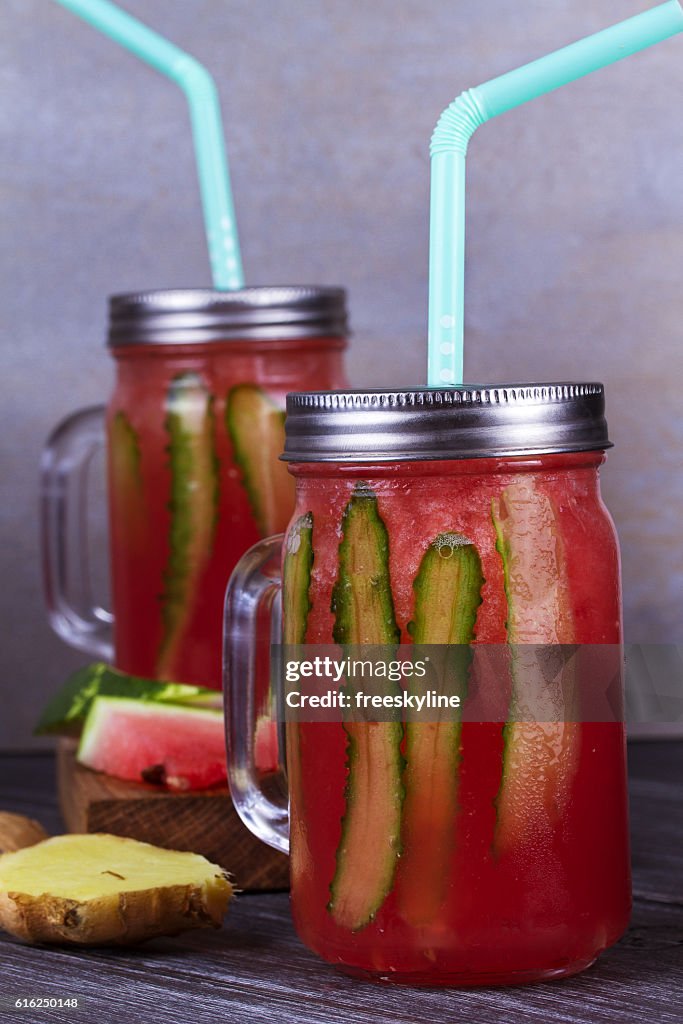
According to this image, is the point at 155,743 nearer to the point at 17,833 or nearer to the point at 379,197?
the point at 17,833

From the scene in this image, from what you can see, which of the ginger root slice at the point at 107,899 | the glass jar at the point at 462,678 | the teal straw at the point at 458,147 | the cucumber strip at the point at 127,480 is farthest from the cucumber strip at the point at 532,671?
the cucumber strip at the point at 127,480

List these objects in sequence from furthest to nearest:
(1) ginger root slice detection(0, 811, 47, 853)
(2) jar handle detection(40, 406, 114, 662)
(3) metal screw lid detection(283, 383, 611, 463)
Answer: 1. (2) jar handle detection(40, 406, 114, 662)
2. (1) ginger root slice detection(0, 811, 47, 853)
3. (3) metal screw lid detection(283, 383, 611, 463)

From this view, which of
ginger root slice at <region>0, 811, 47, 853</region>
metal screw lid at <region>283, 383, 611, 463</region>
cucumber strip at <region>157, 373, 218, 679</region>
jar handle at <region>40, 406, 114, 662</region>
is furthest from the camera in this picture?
jar handle at <region>40, 406, 114, 662</region>

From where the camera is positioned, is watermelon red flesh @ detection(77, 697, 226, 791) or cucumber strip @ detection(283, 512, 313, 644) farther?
watermelon red flesh @ detection(77, 697, 226, 791)

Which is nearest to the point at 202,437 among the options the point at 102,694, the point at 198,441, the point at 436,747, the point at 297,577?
the point at 198,441

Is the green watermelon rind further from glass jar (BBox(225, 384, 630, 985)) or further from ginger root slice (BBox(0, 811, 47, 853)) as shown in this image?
glass jar (BBox(225, 384, 630, 985))

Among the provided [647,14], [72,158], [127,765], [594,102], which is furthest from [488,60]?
[127,765]

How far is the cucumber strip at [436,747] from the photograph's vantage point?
893 millimetres

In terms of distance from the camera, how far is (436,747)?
2.96ft

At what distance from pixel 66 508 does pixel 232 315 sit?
0.32 m

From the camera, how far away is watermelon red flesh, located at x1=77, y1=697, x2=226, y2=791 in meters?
1.22

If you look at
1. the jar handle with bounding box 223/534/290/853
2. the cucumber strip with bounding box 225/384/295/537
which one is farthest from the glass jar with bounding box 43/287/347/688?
the jar handle with bounding box 223/534/290/853

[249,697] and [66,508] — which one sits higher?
[66,508]

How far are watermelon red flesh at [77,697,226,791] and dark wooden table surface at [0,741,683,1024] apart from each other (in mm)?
118
